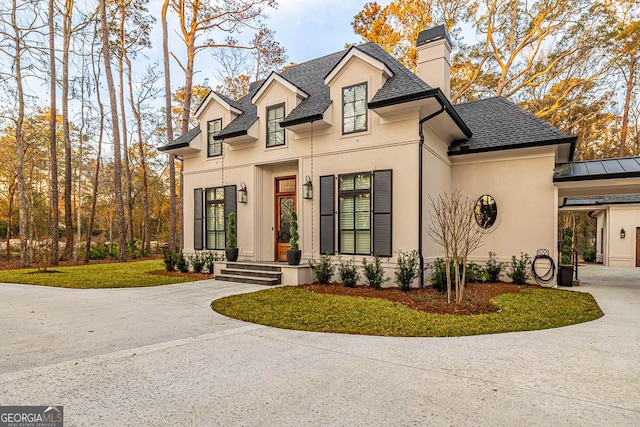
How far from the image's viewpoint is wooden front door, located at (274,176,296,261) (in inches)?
392

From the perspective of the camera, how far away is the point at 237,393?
2.59 m

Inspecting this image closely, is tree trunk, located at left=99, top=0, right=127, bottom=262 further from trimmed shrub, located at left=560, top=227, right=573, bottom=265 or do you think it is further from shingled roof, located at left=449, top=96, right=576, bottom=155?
trimmed shrub, located at left=560, top=227, right=573, bottom=265

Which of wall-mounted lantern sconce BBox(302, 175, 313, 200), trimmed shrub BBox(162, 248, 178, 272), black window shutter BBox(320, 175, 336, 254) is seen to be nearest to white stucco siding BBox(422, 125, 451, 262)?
black window shutter BBox(320, 175, 336, 254)

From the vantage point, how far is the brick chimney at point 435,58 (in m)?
9.13

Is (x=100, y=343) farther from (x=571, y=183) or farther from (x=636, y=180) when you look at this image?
(x=636, y=180)

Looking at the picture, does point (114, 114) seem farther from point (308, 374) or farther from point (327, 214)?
point (308, 374)

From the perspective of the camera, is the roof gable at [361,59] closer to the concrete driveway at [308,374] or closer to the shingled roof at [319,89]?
the shingled roof at [319,89]

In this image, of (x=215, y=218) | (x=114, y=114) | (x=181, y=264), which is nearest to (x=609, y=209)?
(x=215, y=218)

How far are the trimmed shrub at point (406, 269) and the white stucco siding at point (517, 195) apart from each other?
8.85 feet

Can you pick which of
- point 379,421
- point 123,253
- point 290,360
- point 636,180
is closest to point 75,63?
point 123,253

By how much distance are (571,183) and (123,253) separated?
16959 mm

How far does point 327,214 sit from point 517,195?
4857 mm

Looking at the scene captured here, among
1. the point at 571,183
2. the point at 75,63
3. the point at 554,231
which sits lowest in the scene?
the point at 554,231

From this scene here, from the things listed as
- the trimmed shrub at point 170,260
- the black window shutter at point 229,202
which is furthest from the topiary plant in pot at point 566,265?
the trimmed shrub at point 170,260
